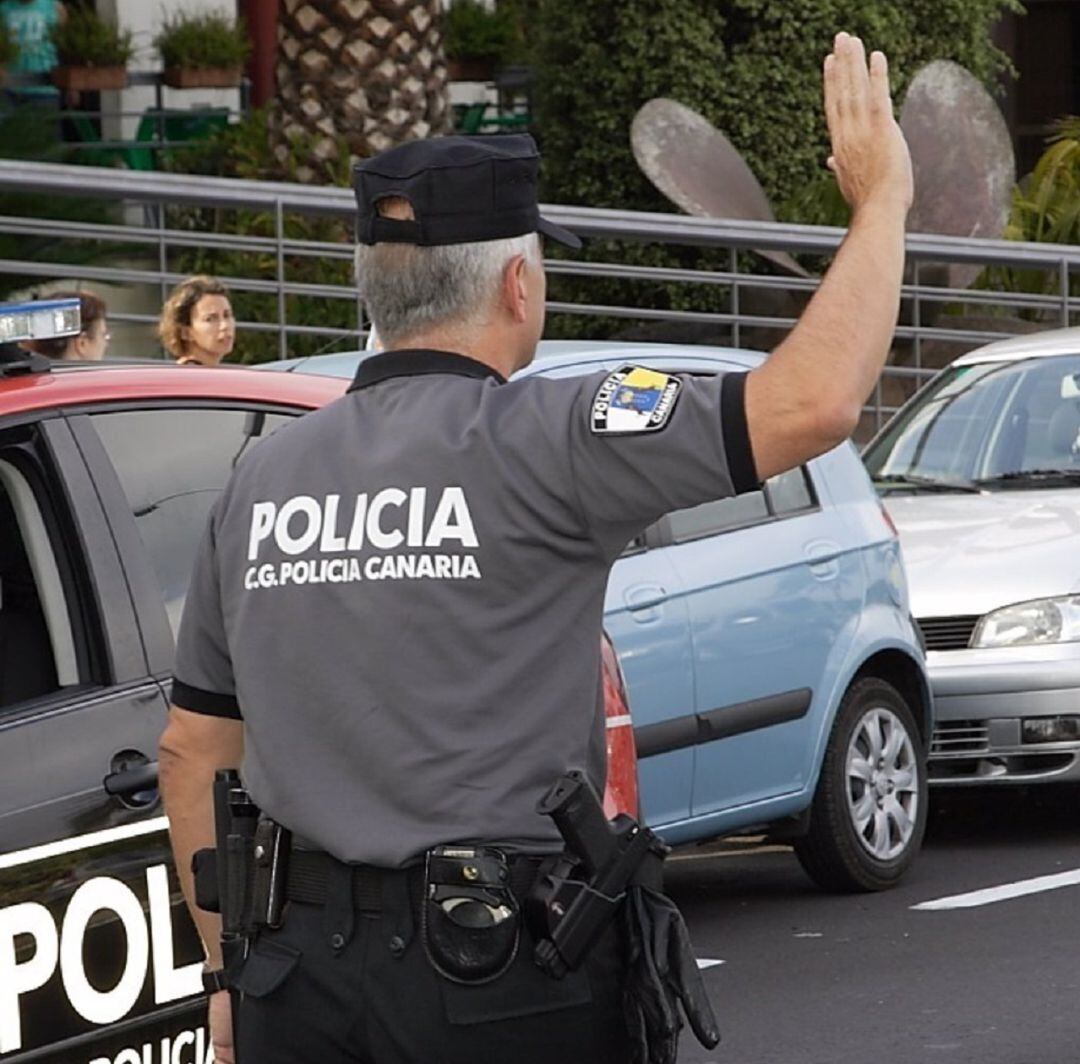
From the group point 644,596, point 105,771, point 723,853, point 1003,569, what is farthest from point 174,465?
point 1003,569

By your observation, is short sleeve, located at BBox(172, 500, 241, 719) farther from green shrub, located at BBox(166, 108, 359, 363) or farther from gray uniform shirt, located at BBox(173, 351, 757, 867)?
green shrub, located at BBox(166, 108, 359, 363)

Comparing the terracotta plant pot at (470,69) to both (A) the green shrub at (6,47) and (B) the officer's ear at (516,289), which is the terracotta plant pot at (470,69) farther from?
(B) the officer's ear at (516,289)

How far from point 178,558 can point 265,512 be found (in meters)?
1.50

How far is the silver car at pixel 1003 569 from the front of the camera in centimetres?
868

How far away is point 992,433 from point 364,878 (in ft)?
23.7

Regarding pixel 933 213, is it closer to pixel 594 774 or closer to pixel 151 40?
pixel 151 40

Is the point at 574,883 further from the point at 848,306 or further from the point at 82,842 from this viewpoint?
the point at 82,842

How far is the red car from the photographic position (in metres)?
4.13

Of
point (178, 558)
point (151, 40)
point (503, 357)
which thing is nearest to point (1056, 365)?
point (178, 558)

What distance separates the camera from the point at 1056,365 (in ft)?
32.9

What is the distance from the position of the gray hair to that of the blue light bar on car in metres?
1.46

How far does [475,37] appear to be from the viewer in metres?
18.8

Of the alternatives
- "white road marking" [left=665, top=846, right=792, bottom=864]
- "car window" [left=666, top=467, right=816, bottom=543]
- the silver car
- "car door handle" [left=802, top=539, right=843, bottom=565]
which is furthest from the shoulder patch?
the silver car

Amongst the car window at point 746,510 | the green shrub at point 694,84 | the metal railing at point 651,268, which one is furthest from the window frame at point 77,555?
the green shrub at point 694,84
